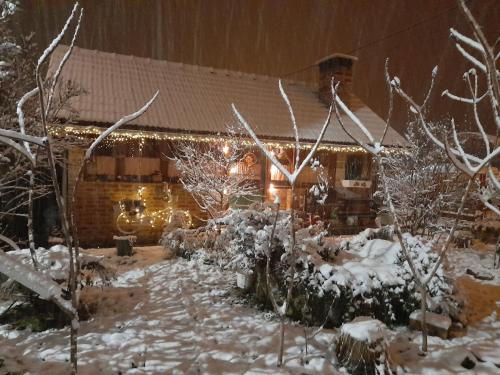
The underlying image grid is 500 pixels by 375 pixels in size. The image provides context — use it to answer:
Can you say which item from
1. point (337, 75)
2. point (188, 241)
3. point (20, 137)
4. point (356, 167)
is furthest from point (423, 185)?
point (20, 137)

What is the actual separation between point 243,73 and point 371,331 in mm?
14591

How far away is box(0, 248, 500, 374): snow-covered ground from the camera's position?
4246 millimetres

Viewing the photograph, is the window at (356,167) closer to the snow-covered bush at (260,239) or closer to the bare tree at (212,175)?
the bare tree at (212,175)

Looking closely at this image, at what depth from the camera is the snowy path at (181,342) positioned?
4.27m

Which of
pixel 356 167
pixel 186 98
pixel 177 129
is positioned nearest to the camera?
pixel 177 129

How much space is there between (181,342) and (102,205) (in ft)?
23.6

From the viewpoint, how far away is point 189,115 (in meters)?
12.2

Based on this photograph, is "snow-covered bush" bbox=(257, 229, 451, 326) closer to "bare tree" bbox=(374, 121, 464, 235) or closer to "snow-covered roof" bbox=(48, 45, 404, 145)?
"bare tree" bbox=(374, 121, 464, 235)

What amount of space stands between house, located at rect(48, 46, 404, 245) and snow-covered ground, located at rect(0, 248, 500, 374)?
4993mm

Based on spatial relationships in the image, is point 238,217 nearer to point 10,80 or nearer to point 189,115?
point 10,80

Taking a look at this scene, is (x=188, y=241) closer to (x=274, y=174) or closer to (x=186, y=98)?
(x=274, y=174)

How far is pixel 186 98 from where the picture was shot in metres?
13.3

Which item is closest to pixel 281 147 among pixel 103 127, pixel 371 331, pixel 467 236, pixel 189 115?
pixel 189 115

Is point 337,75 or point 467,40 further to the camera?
point 337,75
